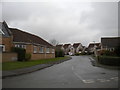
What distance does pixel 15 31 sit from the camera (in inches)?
1495

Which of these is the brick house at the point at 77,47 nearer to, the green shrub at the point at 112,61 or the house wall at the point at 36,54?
the house wall at the point at 36,54

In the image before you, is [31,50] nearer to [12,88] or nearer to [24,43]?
[24,43]

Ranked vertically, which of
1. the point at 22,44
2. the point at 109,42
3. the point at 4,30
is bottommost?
the point at 22,44

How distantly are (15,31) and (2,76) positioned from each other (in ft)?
83.2

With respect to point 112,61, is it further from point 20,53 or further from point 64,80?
point 20,53

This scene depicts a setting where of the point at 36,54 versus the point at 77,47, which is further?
the point at 77,47

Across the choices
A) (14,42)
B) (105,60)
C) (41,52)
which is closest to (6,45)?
(14,42)

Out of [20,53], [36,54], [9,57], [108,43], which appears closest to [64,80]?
[9,57]

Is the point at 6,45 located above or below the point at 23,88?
above

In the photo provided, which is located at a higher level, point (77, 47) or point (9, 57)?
point (77, 47)

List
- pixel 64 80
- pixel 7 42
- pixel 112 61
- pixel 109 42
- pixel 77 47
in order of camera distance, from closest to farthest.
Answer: pixel 64 80 < pixel 112 61 < pixel 7 42 < pixel 109 42 < pixel 77 47

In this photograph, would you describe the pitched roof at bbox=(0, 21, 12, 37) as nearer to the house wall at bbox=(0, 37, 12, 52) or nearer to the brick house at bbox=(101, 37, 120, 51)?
the house wall at bbox=(0, 37, 12, 52)

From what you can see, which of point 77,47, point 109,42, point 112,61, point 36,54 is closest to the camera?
point 112,61

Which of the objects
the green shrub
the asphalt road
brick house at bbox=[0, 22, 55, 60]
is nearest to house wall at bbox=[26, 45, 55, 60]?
brick house at bbox=[0, 22, 55, 60]
